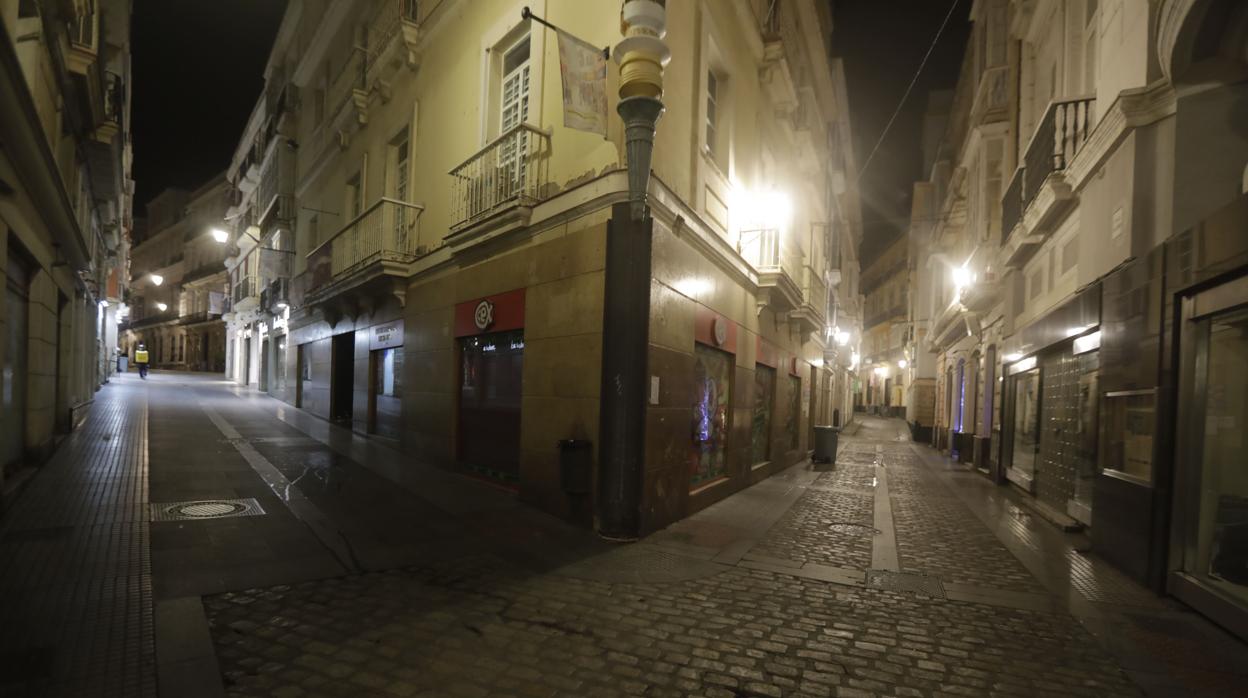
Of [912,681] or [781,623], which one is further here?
[781,623]

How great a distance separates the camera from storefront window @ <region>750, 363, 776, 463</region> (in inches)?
468

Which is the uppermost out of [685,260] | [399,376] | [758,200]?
[758,200]

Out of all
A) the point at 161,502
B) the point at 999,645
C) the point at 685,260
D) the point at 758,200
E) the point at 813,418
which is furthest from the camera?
the point at 813,418

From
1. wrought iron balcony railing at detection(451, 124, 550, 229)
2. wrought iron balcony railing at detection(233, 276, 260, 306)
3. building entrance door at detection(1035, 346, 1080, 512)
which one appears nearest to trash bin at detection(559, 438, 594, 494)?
wrought iron balcony railing at detection(451, 124, 550, 229)

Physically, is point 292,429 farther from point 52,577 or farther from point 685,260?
point 685,260

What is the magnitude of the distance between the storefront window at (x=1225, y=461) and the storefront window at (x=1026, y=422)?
5887 mm

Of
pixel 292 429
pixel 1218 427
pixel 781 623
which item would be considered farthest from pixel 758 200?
pixel 292 429

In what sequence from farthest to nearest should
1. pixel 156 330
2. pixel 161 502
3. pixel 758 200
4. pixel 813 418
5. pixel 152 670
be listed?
pixel 156 330 → pixel 813 418 → pixel 758 200 → pixel 161 502 → pixel 152 670

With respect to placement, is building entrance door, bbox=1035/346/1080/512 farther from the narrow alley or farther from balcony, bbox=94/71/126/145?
balcony, bbox=94/71/126/145

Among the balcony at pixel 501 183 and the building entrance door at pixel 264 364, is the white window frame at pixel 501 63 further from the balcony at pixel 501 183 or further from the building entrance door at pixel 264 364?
the building entrance door at pixel 264 364

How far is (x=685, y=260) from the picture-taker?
7.96 meters

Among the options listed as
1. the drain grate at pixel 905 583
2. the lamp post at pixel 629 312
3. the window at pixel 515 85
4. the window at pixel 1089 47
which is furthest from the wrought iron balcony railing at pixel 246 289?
the window at pixel 1089 47

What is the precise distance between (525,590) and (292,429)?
11139 millimetres

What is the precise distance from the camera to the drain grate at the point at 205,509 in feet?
20.6
